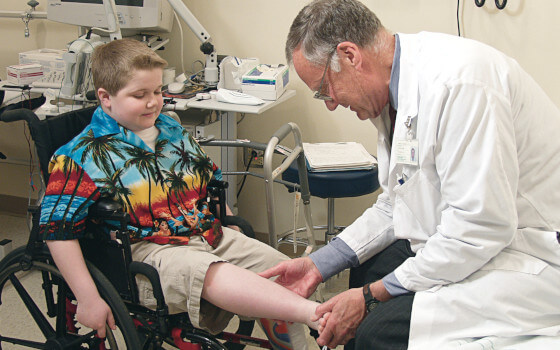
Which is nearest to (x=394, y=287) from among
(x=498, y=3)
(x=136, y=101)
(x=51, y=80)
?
(x=136, y=101)

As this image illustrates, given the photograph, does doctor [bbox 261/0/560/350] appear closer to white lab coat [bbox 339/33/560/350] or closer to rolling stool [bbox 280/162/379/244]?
white lab coat [bbox 339/33/560/350]

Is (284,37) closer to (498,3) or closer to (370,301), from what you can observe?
(498,3)

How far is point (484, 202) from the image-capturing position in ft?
3.31

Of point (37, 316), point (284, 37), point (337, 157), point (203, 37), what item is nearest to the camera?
point (37, 316)

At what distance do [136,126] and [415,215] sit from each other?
803mm

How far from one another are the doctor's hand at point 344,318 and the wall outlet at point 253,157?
1.63 m

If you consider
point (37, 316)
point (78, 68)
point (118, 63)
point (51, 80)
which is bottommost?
point (37, 316)

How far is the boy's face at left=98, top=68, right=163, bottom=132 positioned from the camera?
4.83ft

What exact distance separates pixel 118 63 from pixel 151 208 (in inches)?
16.0

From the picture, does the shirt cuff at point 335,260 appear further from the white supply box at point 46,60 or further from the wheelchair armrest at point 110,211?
the white supply box at point 46,60

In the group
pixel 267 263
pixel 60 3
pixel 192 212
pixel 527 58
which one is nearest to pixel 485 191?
pixel 267 263

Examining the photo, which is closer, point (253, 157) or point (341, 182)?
point (341, 182)

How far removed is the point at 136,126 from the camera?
1.51m

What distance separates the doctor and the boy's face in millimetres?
449
